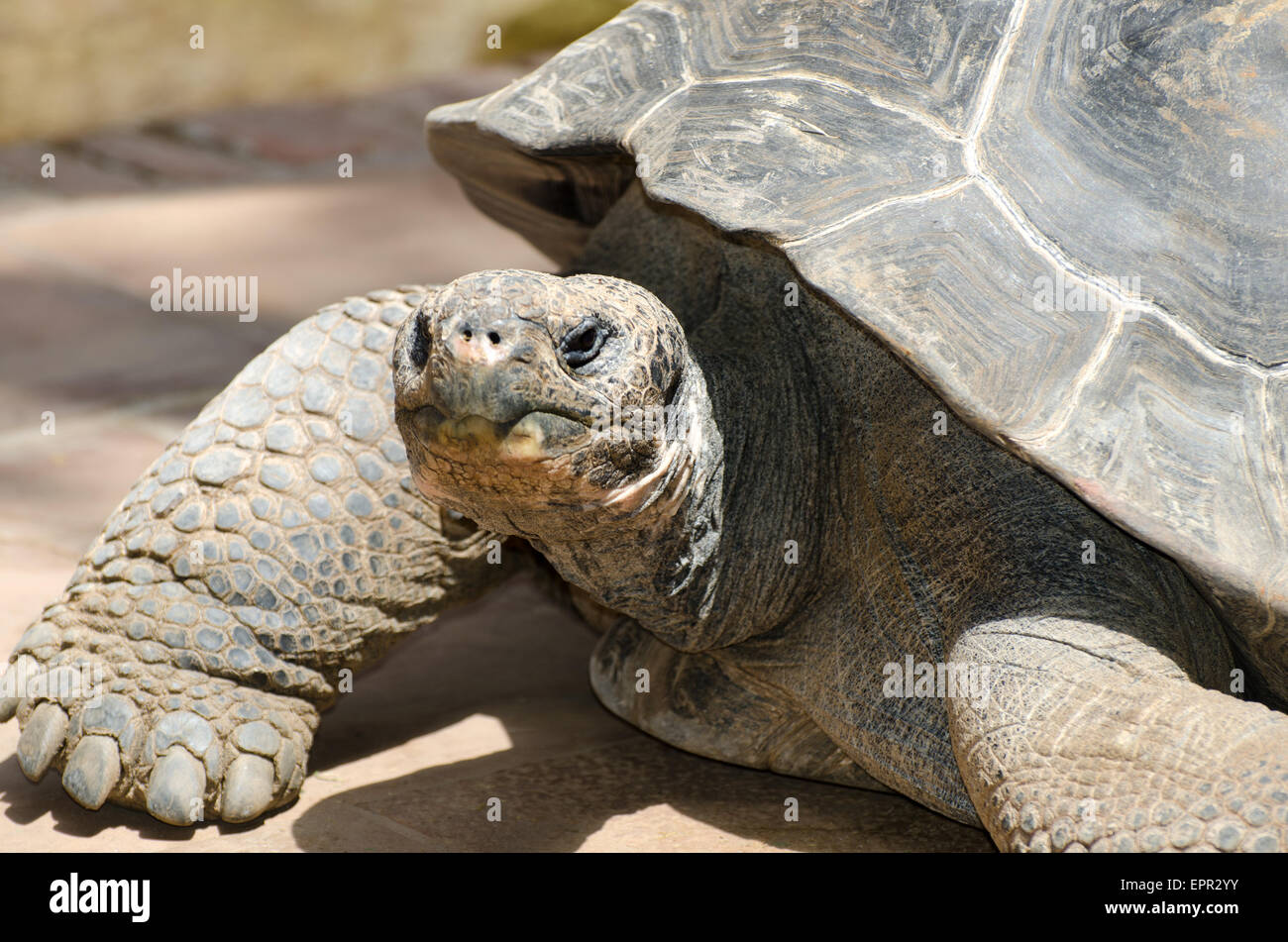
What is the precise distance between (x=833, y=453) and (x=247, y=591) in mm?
1155

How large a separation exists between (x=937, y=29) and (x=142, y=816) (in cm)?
202

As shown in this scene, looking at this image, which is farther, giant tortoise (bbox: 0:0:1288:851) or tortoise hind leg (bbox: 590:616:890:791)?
tortoise hind leg (bbox: 590:616:890:791)

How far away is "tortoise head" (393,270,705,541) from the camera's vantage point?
1.87 metres

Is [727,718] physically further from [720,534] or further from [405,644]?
[405,644]

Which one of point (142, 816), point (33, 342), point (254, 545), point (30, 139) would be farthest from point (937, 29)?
point (30, 139)

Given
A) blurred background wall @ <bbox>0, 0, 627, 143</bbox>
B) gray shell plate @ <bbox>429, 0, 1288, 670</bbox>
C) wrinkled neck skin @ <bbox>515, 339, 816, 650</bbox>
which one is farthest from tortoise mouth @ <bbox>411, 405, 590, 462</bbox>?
blurred background wall @ <bbox>0, 0, 627, 143</bbox>

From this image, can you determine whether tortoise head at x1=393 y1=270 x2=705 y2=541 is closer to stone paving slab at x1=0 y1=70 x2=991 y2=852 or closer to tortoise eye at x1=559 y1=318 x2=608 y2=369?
tortoise eye at x1=559 y1=318 x2=608 y2=369

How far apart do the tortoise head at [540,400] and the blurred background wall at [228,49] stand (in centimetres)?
714

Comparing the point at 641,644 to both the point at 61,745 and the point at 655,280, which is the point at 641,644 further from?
the point at 61,745

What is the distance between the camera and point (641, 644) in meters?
2.83

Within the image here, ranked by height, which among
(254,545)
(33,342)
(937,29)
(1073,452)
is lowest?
(33,342)

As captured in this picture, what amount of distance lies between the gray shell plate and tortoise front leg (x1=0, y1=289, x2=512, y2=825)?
0.81m

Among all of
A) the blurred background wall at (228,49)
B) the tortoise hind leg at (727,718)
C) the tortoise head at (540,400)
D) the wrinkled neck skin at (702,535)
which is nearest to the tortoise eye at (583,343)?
the tortoise head at (540,400)

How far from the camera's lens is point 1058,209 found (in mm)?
2238
